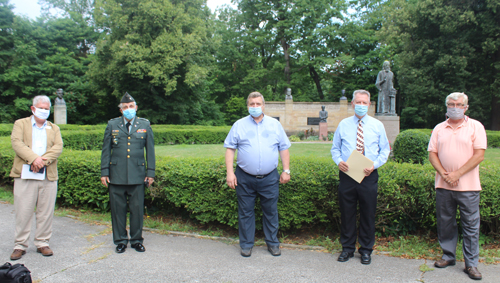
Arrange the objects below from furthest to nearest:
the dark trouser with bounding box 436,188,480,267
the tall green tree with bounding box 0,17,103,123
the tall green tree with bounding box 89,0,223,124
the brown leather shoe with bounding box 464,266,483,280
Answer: the tall green tree with bounding box 0,17,103,123
the tall green tree with bounding box 89,0,223,124
the dark trouser with bounding box 436,188,480,267
the brown leather shoe with bounding box 464,266,483,280

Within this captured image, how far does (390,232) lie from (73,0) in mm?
45765

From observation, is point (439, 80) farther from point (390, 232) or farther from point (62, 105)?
point (62, 105)

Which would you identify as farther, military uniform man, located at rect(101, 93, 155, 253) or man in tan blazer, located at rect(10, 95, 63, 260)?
military uniform man, located at rect(101, 93, 155, 253)

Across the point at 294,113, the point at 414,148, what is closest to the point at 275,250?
the point at 414,148

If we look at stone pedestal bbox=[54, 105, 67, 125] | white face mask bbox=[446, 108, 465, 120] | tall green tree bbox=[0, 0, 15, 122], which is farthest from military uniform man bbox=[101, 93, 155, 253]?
tall green tree bbox=[0, 0, 15, 122]

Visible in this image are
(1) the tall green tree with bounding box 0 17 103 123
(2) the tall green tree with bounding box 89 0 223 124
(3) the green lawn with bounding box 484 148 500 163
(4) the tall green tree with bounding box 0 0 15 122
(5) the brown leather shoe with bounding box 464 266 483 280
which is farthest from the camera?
(1) the tall green tree with bounding box 0 17 103 123

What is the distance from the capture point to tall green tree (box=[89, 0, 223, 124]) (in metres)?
24.5

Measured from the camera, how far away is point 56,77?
1175 inches

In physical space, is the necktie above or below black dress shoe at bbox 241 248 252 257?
above

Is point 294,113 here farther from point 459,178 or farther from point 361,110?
point 459,178

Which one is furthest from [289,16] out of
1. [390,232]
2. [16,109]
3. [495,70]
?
[390,232]

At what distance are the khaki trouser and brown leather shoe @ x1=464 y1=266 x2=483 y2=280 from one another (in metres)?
4.70

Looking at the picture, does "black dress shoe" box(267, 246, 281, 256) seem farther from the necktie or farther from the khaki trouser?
the khaki trouser

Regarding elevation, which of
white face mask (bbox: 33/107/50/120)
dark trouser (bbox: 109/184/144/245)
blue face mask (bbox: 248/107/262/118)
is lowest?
dark trouser (bbox: 109/184/144/245)
